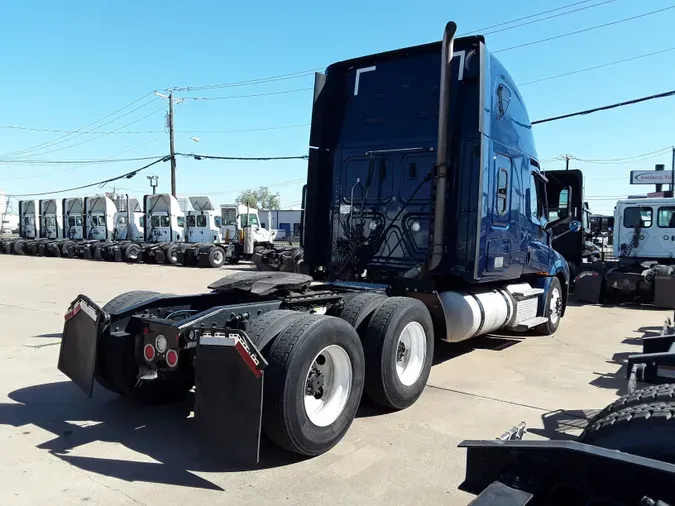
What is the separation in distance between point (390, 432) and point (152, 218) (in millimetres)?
29154

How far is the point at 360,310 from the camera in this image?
4988mm

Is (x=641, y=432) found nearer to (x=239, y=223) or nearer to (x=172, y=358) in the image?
(x=172, y=358)

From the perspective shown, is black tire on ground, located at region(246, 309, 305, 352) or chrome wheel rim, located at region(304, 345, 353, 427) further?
chrome wheel rim, located at region(304, 345, 353, 427)

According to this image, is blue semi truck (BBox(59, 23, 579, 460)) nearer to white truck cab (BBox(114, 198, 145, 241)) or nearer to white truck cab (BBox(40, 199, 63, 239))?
white truck cab (BBox(114, 198, 145, 241))

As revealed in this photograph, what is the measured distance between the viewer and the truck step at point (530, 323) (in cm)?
797

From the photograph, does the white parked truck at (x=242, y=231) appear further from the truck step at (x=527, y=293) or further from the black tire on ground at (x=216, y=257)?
the truck step at (x=527, y=293)

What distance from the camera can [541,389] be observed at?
592cm

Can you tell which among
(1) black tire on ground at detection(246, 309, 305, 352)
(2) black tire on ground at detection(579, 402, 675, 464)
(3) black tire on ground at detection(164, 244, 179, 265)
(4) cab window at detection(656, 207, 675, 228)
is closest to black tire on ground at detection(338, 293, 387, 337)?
(1) black tire on ground at detection(246, 309, 305, 352)

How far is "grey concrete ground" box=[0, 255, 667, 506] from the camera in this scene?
352cm

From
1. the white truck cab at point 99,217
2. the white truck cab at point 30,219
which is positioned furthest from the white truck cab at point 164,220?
the white truck cab at point 30,219

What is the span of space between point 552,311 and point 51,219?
122ft

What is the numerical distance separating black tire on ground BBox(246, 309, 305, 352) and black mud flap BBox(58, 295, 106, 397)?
1356 millimetres

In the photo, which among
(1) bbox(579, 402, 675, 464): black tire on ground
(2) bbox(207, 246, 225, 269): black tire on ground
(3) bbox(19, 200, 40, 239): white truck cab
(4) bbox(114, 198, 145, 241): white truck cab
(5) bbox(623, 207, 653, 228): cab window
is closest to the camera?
(1) bbox(579, 402, 675, 464): black tire on ground

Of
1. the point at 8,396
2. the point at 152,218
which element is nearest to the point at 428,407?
the point at 8,396
